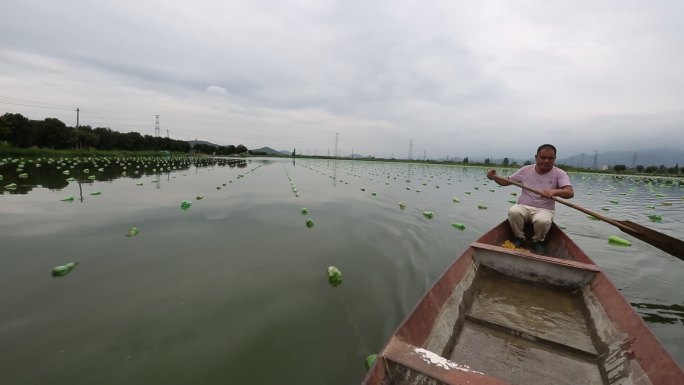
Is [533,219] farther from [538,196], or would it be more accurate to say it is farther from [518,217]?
[538,196]

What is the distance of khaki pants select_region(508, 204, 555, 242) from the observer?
6090 millimetres

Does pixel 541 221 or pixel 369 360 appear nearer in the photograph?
pixel 369 360

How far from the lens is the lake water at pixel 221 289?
3219 mm

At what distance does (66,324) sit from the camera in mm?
3746

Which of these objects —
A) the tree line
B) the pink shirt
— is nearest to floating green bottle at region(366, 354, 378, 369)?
the pink shirt

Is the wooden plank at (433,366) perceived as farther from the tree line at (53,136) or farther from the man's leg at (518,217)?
the tree line at (53,136)

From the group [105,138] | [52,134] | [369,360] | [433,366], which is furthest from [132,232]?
[105,138]

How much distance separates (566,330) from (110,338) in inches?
223

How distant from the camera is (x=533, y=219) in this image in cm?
623

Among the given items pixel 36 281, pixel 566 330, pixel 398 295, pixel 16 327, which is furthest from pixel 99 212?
pixel 566 330

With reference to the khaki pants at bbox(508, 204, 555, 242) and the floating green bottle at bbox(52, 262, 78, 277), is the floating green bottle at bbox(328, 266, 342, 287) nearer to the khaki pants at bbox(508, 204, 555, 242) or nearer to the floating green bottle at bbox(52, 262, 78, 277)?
the khaki pants at bbox(508, 204, 555, 242)

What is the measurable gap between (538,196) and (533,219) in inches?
21.9

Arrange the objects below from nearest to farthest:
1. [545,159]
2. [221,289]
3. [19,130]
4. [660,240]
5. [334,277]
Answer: [660,240] < [221,289] < [334,277] < [545,159] < [19,130]

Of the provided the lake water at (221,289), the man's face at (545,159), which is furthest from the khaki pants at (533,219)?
A: the lake water at (221,289)
